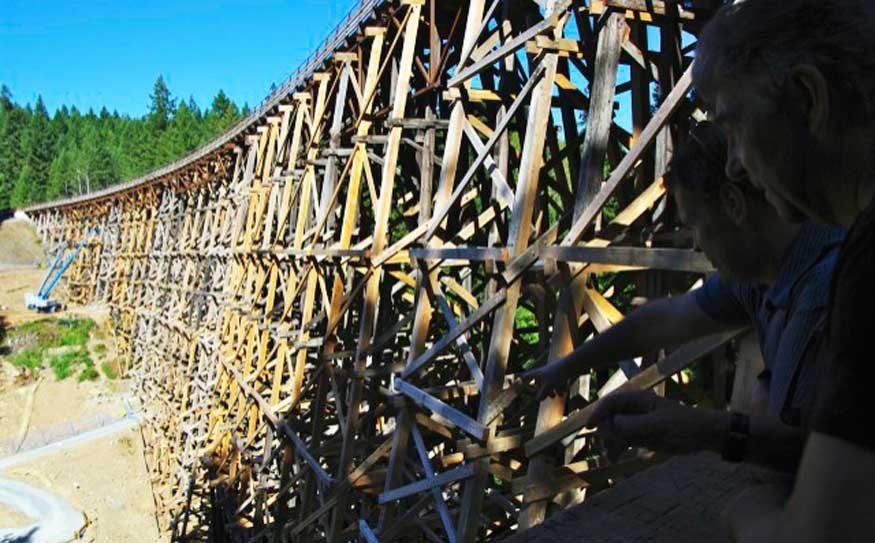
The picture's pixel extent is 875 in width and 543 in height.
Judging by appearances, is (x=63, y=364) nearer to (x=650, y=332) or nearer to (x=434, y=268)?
(x=434, y=268)

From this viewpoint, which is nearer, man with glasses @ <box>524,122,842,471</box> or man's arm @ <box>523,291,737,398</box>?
man with glasses @ <box>524,122,842,471</box>

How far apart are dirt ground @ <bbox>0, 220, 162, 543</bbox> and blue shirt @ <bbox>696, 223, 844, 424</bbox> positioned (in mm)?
18053

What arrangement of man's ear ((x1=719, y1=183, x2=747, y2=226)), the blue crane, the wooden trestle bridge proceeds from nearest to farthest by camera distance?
man's ear ((x1=719, y1=183, x2=747, y2=226)) < the wooden trestle bridge < the blue crane

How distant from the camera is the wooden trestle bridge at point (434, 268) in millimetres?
3537

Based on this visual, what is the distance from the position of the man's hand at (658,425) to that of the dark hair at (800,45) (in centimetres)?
61

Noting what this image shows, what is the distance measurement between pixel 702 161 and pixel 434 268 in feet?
12.7

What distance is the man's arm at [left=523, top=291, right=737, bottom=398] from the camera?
5.66ft

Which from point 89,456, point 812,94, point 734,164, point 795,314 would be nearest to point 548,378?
point 795,314

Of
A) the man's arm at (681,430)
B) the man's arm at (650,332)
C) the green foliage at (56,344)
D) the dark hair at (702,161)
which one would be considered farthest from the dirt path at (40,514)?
the dark hair at (702,161)

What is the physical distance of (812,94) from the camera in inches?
29.4

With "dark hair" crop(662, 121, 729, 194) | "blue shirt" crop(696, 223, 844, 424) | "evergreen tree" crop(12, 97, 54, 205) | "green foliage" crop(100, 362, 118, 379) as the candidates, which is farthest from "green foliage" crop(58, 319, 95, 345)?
"evergreen tree" crop(12, 97, 54, 205)

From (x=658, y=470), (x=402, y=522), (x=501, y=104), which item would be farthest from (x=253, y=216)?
(x=658, y=470)

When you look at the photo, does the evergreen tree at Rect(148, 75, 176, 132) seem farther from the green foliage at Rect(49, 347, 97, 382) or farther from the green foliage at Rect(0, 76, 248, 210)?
the green foliage at Rect(49, 347, 97, 382)

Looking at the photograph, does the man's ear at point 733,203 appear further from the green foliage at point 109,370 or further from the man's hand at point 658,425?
the green foliage at point 109,370
